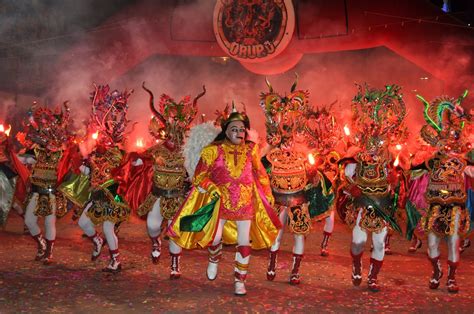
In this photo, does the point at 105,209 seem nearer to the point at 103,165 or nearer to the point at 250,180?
the point at 103,165

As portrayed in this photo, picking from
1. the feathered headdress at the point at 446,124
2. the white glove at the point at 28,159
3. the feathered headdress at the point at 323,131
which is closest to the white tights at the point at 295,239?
the feathered headdress at the point at 446,124

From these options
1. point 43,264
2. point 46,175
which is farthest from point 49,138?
point 43,264

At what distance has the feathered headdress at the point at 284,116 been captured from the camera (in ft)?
22.0

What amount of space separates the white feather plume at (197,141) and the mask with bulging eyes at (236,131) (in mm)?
616

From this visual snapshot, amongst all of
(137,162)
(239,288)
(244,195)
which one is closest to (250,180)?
(244,195)

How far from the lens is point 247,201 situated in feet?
20.1

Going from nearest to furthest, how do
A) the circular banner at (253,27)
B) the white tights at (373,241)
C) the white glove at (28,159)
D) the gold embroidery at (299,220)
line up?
the white tights at (373,241), the gold embroidery at (299,220), the white glove at (28,159), the circular banner at (253,27)

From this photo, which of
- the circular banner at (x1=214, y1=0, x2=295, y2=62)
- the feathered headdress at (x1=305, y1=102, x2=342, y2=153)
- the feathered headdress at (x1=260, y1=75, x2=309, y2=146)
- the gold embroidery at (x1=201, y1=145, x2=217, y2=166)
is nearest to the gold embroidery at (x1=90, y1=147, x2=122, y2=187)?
the gold embroidery at (x1=201, y1=145, x2=217, y2=166)

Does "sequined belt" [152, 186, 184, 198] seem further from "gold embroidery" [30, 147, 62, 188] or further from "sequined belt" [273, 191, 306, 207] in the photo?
"gold embroidery" [30, 147, 62, 188]

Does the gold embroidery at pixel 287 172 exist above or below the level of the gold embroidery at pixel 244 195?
above

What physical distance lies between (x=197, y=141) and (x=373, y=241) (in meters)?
2.32

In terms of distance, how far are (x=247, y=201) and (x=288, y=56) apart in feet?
25.0

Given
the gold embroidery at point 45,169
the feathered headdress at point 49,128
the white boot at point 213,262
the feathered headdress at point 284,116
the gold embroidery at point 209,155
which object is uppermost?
the feathered headdress at point 284,116

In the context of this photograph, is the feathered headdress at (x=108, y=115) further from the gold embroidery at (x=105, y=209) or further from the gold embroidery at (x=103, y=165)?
the gold embroidery at (x=105, y=209)
